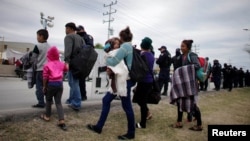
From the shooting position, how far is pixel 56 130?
4.43 m

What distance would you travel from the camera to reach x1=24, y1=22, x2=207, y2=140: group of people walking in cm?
445

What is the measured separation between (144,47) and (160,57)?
4.27 meters

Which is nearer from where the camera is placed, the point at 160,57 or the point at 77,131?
the point at 77,131

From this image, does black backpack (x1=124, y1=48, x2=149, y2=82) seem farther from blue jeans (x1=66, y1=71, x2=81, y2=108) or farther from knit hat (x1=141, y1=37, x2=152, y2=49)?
blue jeans (x1=66, y1=71, x2=81, y2=108)

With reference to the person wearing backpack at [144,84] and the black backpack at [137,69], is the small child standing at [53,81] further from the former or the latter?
the person wearing backpack at [144,84]

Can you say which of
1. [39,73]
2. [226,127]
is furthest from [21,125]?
[226,127]

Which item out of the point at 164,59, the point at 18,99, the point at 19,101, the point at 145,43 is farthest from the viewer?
the point at 164,59

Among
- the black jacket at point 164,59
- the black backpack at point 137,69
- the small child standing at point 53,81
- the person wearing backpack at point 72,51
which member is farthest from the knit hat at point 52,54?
the black jacket at point 164,59

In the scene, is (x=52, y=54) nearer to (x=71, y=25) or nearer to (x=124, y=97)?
(x=71, y=25)

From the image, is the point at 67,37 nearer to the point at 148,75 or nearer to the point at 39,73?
the point at 39,73

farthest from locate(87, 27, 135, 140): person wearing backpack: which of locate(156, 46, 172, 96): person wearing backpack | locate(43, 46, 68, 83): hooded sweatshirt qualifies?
locate(156, 46, 172, 96): person wearing backpack

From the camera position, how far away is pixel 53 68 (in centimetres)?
462

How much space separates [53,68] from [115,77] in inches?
46.4

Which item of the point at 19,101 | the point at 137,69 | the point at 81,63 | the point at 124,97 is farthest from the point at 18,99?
the point at 137,69
